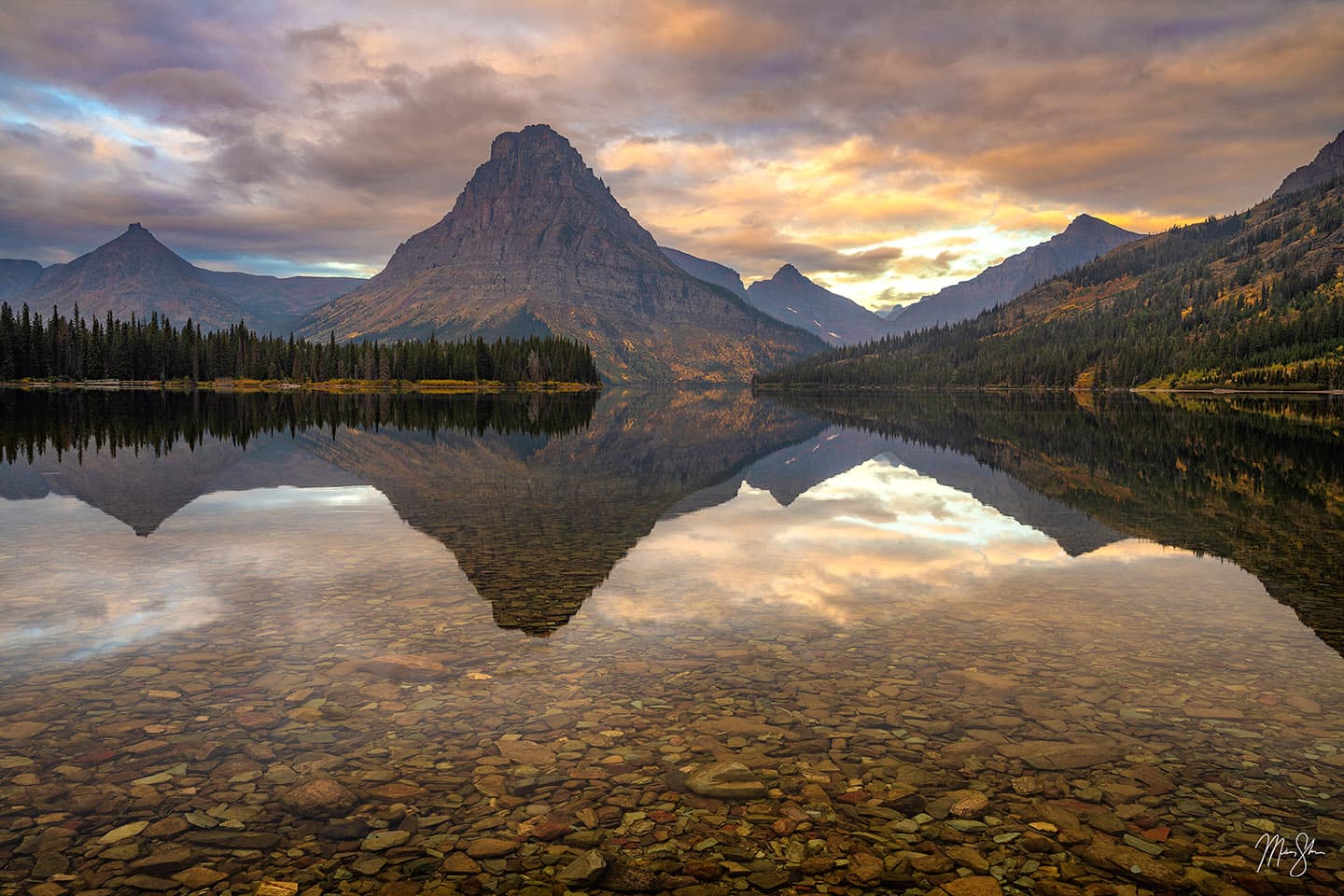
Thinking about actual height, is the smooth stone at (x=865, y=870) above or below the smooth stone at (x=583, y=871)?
above

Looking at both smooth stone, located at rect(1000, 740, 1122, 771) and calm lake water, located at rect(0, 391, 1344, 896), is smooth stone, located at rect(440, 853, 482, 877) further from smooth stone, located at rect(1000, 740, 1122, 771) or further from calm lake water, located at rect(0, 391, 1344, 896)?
smooth stone, located at rect(1000, 740, 1122, 771)

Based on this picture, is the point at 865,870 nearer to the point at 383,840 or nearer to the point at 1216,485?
the point at 383,840

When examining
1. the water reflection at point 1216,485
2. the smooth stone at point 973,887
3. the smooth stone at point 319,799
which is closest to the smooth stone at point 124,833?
the smooth stone at point 319,799

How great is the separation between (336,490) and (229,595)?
1942cm

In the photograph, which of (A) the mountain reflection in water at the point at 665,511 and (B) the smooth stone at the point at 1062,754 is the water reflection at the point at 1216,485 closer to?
(A) the mountain reflection in water at the point at 665,511

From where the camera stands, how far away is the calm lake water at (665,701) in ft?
28.8

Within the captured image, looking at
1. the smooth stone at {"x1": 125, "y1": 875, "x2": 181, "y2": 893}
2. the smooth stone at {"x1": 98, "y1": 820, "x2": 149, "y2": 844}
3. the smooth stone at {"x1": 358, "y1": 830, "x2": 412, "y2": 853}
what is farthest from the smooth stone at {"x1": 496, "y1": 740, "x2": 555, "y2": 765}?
the smooth stone at {"x1": 98, "y1": 820, "x2": 149, "y2": 844}

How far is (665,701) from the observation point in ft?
43.1
